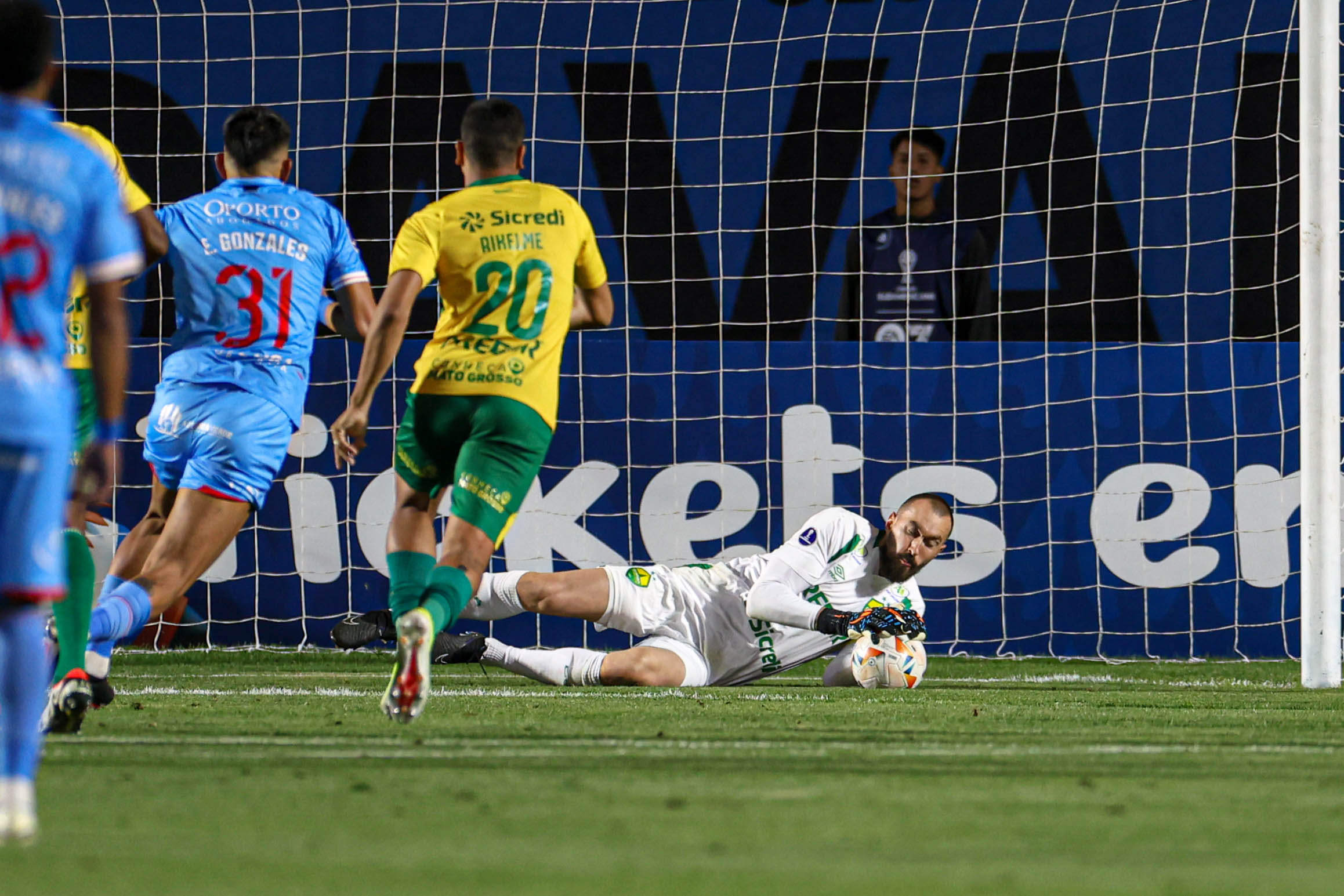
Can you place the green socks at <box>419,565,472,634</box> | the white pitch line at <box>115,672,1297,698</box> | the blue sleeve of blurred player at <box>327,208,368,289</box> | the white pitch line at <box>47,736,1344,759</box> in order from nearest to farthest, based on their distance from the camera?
the white pitch line at <box>47,736,1344,759</box> → the green socks at <box>419,565,472,634</box> → the blue sleeve of blurred player at <box>327,208,368,289</box> → the white pitch line at <box>115,672,1297,698</box>

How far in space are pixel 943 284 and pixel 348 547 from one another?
3.68 m

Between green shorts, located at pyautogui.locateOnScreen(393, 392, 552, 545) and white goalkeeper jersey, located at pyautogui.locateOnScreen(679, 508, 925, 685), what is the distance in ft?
7.26

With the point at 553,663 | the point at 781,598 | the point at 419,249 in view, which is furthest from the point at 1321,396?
the point at 419,249

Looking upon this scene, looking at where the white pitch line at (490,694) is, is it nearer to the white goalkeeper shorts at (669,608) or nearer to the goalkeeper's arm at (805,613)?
the goalkeeper's arm at (805,613)

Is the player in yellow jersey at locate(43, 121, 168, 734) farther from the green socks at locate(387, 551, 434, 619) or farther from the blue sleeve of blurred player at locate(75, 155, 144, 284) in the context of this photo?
the blue sleeve of blurred player at locate(75, 155, 144, 284)

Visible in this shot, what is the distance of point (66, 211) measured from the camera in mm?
2996

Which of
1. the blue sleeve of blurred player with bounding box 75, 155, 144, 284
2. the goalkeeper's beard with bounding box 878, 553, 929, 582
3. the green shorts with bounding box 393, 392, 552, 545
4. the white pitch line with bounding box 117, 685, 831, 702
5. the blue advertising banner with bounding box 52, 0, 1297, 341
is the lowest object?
the white pitch line with bounding box 117, 685, 831, 702

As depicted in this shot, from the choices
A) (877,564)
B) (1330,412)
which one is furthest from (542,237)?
(1330,412)

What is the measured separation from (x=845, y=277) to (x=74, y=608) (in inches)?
246

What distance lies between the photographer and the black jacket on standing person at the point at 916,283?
33.3 feet

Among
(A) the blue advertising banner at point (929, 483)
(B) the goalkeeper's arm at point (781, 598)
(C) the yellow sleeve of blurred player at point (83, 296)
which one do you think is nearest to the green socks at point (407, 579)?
(C) the yellow sleeve of blurred player at point (83, 296)

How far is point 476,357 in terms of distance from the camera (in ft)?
17.0

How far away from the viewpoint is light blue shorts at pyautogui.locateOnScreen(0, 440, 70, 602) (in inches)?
114

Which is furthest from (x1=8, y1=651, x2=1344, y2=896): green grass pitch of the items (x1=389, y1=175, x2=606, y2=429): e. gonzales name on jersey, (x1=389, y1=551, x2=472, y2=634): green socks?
(x1=389, y1=175, x2=606, y2=429): e. gonzales name on jersey
